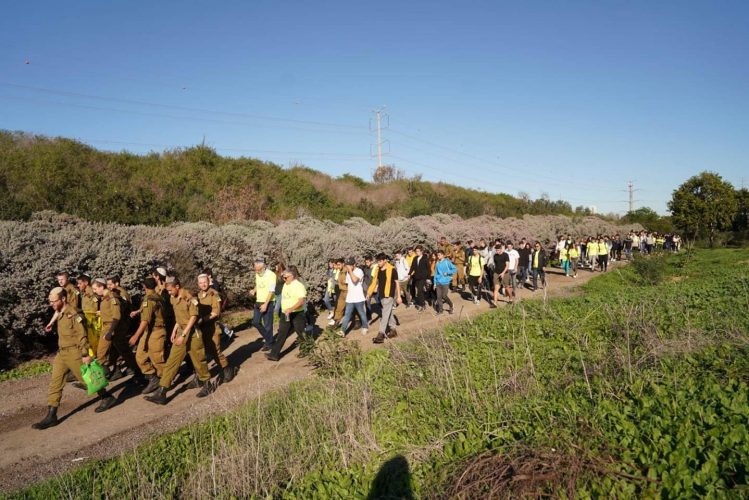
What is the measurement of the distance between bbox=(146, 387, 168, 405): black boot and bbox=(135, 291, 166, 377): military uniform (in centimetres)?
33

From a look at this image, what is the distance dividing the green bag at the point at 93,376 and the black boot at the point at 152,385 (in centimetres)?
85

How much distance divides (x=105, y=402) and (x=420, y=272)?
8468 mm

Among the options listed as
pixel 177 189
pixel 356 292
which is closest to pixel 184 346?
pixel 356 292

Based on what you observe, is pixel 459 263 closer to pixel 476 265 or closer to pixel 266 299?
pixel 476 265

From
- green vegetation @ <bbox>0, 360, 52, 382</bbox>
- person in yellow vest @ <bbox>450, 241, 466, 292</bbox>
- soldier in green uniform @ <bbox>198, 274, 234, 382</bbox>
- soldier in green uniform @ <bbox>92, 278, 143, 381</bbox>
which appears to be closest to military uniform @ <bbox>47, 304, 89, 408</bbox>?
soldier in green uniform @ <bbox>92, 278, 143, 381</bbox>

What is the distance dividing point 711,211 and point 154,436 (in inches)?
2222

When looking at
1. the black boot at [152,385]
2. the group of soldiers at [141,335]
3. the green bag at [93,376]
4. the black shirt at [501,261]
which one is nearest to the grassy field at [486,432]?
the group of soldiers at [141,335]

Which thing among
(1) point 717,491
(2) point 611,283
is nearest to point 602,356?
(1) point 717,491

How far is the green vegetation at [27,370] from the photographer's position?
372 inches

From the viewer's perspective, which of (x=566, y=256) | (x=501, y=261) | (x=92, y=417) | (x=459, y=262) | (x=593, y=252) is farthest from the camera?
Result: (x=593, y=252)

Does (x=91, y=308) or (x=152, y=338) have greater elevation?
(x=91, y=308)

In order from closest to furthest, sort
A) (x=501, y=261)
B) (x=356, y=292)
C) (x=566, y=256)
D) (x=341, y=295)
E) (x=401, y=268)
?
(x=356, y=292), (x=341, y=295), (x=501, y=261), (x=401, y=268), (x=566, y=256)

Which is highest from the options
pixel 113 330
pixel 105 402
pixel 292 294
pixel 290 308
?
pixel 292 294

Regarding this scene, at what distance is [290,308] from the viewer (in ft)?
30.8
